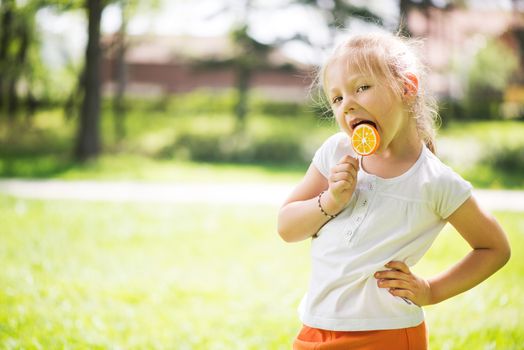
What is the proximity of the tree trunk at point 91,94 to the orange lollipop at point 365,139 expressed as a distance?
14.1 meters

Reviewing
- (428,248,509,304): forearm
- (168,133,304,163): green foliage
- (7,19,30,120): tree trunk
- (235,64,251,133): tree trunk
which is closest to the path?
(168,133,304,163): green foliage

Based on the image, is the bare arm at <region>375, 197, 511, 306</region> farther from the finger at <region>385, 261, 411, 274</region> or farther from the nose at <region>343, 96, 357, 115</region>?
the nose at <region>343, 96, 357, 115</region>

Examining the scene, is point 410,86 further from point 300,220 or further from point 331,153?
point 300,220

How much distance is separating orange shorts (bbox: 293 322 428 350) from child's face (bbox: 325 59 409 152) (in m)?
0.53

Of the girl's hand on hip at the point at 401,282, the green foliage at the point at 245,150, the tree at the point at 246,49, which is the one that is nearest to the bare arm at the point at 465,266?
the girl's hand on hip at the point at 401,282

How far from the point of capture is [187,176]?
13453mm

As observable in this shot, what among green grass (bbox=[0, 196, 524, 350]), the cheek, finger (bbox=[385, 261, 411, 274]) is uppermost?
the cheek

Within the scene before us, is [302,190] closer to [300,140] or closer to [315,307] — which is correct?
[315,307]

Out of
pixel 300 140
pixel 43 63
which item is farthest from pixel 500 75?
pixel 43 63

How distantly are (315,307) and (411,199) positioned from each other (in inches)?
16.9

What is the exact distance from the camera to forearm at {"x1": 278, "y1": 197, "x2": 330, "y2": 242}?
180cm

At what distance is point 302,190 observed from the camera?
1.94 meters

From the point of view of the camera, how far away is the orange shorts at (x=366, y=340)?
5.71ft

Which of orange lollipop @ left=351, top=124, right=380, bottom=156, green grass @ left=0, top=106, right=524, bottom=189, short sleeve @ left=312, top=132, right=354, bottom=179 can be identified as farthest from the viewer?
green grass @ left=0, top=106, right=524, bottom=189
